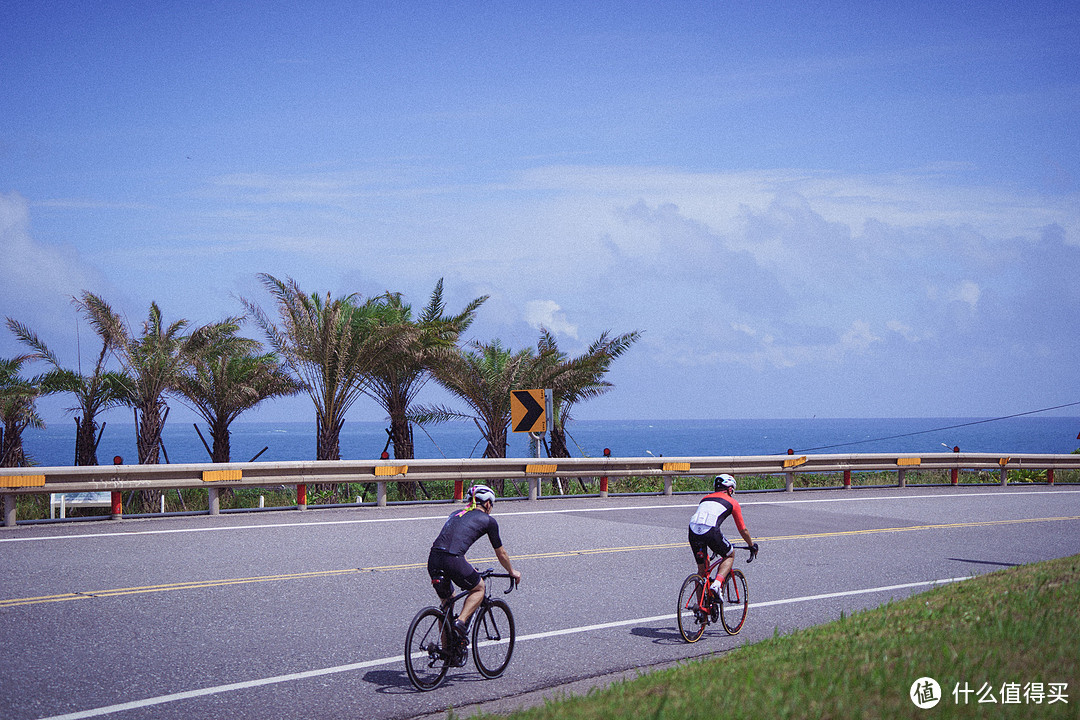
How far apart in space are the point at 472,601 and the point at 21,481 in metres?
10.7

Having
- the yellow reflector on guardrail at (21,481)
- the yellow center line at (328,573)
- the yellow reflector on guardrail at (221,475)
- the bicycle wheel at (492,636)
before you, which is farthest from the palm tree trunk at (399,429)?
the bicycle wheel at (492,636)

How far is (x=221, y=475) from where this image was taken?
55.4ft

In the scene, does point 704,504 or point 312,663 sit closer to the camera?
point 312,663

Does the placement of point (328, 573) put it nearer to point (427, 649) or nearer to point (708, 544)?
point (427, 649)

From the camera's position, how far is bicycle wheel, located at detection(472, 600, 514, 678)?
7594 mm

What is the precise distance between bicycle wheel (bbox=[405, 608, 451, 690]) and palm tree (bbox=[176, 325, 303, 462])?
20.9 metres

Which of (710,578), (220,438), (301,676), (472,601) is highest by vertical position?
(220,438)

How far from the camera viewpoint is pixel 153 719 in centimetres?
638

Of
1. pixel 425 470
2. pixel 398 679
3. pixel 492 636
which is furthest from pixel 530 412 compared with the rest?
pixel 398 679

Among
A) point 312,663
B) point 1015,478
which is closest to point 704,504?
point 312,663

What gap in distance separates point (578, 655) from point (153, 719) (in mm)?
3506

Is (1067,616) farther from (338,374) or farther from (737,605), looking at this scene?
(338,374)

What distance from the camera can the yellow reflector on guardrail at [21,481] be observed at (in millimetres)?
14836

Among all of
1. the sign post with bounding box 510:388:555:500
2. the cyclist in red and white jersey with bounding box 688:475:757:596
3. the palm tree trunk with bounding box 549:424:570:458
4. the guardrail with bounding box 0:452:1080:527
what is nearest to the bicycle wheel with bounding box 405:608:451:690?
the cyclist in red and white jersey with bounding box 688:475:757:596
